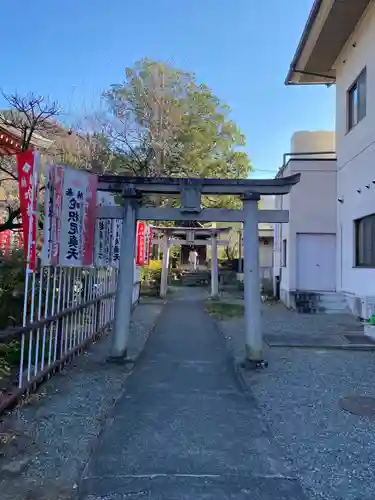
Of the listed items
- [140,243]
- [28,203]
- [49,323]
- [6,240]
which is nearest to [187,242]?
[140,243]

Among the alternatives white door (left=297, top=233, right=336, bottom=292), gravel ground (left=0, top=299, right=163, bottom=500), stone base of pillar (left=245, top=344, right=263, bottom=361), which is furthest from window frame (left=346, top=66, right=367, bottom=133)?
gravel ground (left=0, top=299, right=163, bottom=500)

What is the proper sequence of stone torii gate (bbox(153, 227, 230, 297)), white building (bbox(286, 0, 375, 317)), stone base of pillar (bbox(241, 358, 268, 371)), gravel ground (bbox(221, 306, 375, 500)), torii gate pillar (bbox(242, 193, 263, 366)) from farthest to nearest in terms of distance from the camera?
1. stone torii gate (bbox(153, 227, 230, 297))
2. white building (bbox(286, 0, 375, 317))
3. torii gate pillar (bbox(242, 193, 263, 366))
4. stone base of pillar (bbox(241, 358, 268, 371))
5. gravel ground (bbox(221, 306, 375, 500))

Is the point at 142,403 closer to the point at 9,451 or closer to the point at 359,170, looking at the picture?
the point at 9,451

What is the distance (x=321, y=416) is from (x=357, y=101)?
11085 millimetres

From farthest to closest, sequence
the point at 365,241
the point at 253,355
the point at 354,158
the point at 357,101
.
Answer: the point at 357,101 < the point at 354,158 < the point at 365,241 < the point at 253,355

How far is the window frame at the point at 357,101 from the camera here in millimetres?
12648

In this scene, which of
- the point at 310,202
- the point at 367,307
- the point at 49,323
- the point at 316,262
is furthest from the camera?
the point at 316,262

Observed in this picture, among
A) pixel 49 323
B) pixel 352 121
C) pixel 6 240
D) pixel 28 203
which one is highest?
pixel 352 121

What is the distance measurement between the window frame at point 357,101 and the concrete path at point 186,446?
30.1 feet

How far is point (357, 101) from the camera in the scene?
13.4 m

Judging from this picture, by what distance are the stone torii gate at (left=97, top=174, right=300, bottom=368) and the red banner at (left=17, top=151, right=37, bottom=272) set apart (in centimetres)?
250

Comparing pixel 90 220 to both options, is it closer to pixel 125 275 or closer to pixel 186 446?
pixel 125 275

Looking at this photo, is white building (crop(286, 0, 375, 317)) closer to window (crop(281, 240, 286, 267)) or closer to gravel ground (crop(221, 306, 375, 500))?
window (crop(281, 240, 286, 267))

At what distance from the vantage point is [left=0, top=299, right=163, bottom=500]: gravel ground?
3.45 meters
